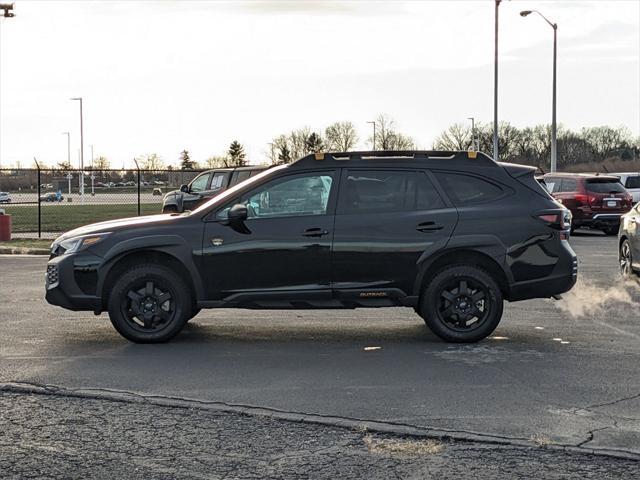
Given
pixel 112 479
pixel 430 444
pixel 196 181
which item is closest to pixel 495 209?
pixel 430 444

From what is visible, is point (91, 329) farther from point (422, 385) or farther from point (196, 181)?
point (196, 181)

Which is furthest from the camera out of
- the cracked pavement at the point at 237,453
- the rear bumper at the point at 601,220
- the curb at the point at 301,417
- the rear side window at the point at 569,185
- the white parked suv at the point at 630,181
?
the white parked suv at the point at 630,181

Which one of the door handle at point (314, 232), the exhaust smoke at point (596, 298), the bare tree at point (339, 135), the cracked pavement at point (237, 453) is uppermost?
the bare tree at point (339, 135)

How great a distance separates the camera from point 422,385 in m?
6.86

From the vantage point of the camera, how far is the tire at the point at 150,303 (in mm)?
8555

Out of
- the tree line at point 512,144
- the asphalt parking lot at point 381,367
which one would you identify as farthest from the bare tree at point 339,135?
the asphalt parking lot at point 381,367

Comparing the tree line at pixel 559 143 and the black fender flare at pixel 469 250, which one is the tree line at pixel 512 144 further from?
the black fender flare at pixel 469 250

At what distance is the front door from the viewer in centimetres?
850

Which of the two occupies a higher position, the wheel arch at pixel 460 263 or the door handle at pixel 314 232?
the door handle at pixel 314 232

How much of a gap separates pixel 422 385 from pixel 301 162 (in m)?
2.82

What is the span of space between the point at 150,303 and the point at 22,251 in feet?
40.7

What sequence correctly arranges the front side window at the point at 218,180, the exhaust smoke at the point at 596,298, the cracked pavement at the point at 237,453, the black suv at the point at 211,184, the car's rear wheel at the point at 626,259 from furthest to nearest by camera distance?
the front side window at the point at 218,180 < the black suv at the point at 211,184 < the car's rear wheel at the point at 626,259 < the exhaust smoke at the point at 596,298 < the cracked pavement at the point at 237,453

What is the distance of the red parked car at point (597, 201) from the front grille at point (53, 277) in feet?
60.3

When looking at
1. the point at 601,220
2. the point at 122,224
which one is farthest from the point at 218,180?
the point at 122,224
